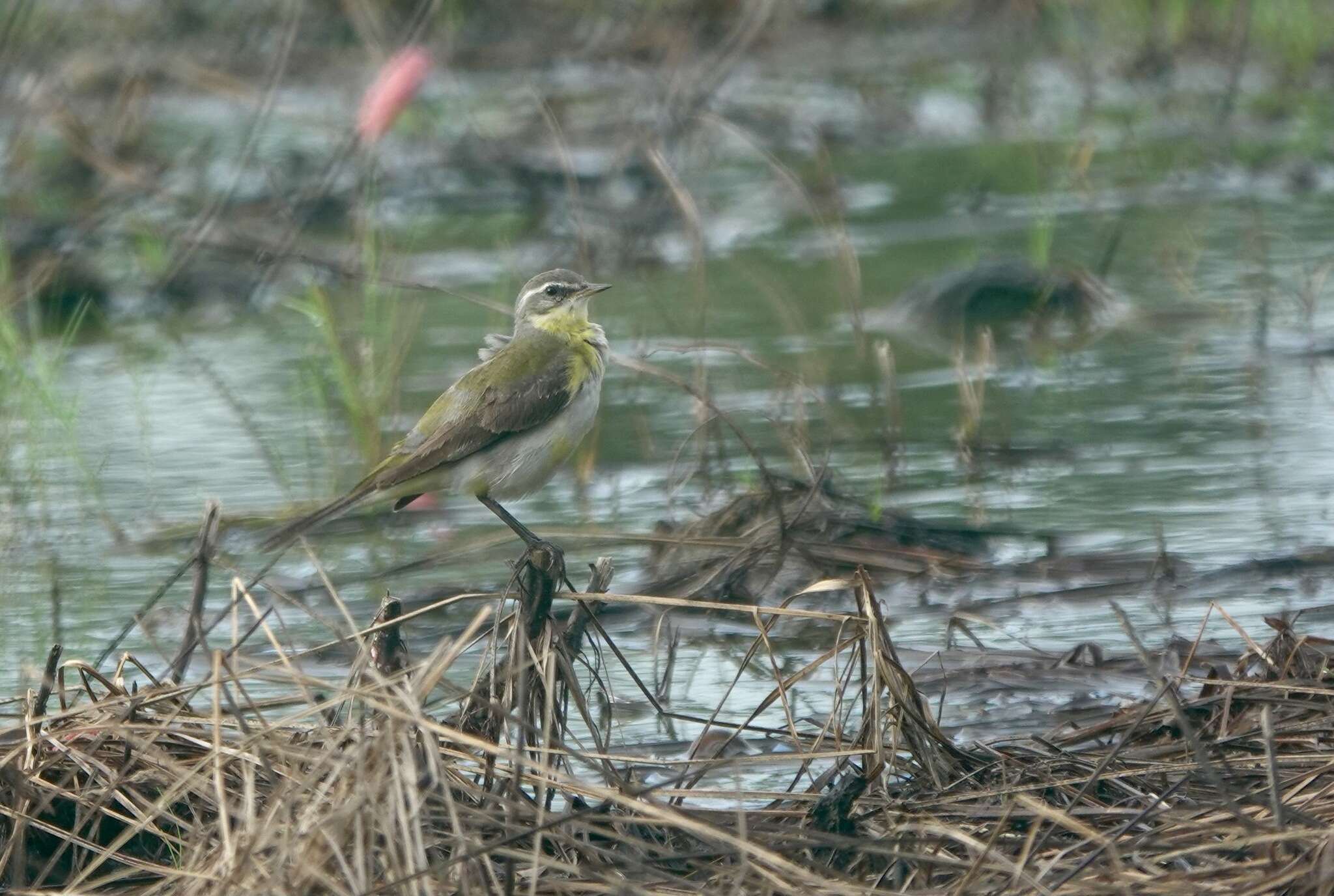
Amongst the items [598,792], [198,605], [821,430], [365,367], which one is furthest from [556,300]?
[598,792]

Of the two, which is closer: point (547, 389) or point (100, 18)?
point (547, 389)

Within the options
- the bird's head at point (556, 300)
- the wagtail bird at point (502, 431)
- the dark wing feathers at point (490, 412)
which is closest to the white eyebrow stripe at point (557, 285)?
the bird's head at point (556, 300)

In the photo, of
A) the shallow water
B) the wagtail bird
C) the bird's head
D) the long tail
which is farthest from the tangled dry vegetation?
the bird's head

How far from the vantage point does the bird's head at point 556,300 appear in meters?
5.96

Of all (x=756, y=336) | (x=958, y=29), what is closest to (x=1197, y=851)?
(x=756, y=336)

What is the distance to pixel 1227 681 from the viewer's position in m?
3.86

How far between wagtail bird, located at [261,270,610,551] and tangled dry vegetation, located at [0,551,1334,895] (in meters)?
1.28

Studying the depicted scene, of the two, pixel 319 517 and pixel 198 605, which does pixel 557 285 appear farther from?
pixel 198 605

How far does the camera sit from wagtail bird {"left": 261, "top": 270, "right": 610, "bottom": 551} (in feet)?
18.0

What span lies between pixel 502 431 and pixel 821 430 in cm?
202

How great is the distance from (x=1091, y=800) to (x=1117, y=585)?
1.82m

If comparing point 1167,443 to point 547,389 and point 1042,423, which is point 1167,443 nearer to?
point 1042,423

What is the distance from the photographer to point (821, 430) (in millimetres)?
7230

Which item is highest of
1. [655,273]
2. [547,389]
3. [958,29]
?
[958,29]
